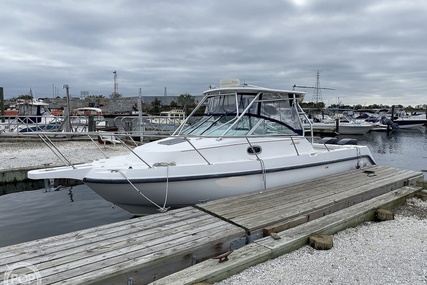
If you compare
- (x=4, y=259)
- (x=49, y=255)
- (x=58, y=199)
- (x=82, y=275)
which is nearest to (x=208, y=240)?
(x=82, y=275)

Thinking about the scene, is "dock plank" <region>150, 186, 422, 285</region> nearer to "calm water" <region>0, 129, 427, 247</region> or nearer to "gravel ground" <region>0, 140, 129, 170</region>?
"calm water" <region>0, 129, 427, 247</region>

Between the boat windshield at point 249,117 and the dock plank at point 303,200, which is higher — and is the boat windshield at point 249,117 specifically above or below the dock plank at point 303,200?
above

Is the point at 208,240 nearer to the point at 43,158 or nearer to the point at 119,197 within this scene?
the point at 119,197

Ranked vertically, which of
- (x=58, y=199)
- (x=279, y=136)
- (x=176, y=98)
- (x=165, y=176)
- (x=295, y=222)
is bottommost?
(x=58, y=199)

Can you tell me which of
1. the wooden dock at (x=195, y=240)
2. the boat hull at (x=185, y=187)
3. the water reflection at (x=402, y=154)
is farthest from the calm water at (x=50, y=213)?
the water reflection at (x=402, y=154)

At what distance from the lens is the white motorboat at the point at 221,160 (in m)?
5.55

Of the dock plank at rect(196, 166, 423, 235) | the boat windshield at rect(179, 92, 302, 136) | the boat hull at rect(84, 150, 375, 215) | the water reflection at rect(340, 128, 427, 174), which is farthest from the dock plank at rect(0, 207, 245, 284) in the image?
the water reflection at rect(340, 128, 427, 174)

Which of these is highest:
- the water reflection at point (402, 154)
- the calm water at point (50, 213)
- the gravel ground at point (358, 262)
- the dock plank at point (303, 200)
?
the dock plank at point (303, 200)

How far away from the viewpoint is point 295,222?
4.65 m

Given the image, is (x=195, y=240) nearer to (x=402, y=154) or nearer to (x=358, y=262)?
(x=358, y=262)

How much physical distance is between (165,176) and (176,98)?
71.4 metres

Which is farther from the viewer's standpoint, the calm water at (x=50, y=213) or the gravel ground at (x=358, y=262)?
the calm water at (x=50, y=213)

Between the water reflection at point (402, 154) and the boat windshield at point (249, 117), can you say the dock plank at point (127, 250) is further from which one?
the water reflection at point (402, 154)

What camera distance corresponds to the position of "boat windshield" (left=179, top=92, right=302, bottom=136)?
680 centimetres
